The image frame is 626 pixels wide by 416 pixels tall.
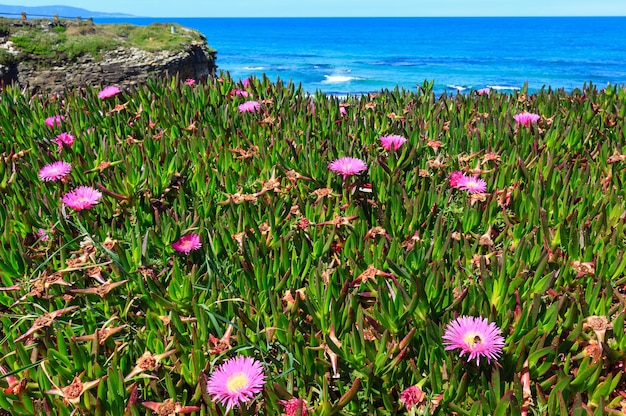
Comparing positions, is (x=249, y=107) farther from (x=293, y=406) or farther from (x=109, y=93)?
(x=293, y=406)

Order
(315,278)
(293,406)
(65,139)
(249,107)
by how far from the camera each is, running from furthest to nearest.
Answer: (249,107)
(65,139)
(315,278)
(293,406)

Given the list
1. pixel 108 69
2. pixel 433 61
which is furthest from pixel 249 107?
pixel 433 61

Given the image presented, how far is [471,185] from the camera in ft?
5.79

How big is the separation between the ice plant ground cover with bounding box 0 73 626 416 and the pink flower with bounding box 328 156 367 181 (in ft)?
0.07

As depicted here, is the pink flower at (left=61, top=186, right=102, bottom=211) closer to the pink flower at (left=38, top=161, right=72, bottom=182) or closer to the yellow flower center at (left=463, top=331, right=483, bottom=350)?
the pink flower at (left=38, top=161, right=72, bottom=182)

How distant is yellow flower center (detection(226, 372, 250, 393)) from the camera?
3.20 ft

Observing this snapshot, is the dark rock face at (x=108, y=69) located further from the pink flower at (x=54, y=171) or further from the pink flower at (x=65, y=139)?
the pink flower at (x=54, y=171)

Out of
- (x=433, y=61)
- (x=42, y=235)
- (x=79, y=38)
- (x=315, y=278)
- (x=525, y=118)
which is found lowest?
(x=433, y=61)

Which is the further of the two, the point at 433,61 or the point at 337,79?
the point at 433,61

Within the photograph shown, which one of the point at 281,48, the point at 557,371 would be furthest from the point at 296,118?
the point at 281,48

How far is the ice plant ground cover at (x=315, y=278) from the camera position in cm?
103

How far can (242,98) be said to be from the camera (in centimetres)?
294

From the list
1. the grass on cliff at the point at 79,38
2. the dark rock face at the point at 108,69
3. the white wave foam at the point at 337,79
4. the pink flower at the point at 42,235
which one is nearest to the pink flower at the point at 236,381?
the pink flower at the point at 42,235

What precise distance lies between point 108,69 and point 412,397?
14915 mm
